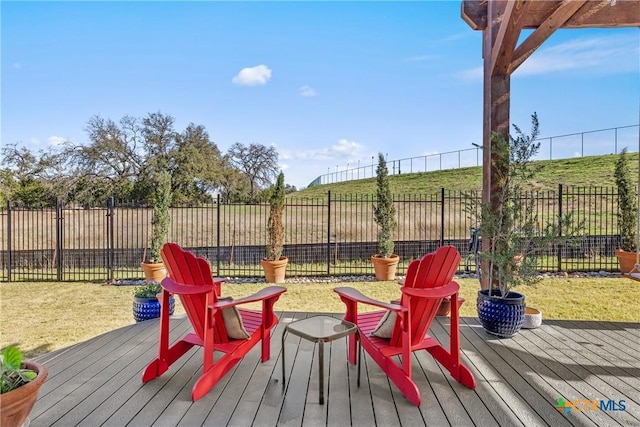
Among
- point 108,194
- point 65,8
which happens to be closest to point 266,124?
point 108,194

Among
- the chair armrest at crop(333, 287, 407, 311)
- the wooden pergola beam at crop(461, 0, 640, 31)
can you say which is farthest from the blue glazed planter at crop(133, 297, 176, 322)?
the wooden pergola beam at crop(461, 0, 640, 31)

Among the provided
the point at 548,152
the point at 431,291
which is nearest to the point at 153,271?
→ the point at 431,291

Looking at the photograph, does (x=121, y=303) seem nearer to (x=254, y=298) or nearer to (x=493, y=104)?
(x=254, y=298)

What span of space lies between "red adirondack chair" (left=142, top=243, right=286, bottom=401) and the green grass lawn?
2.01 meters

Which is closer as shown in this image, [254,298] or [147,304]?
[254,298]

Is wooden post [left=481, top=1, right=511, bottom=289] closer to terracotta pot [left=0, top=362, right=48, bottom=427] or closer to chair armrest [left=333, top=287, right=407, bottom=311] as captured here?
chair armrest [left=333, top=287, right=407, bottom=311]

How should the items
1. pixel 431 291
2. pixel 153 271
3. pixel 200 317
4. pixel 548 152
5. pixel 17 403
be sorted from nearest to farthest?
pixel 17 403, pixel 431 291, pixel 200 317, pixel 153 271, pixel 548 152

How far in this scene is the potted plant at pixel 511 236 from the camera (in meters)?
3.16

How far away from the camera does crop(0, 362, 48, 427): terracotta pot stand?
1354 millimetres

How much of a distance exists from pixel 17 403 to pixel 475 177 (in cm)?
2791

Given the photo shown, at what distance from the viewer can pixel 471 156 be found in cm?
2828

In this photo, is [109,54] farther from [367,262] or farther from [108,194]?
[108,194]

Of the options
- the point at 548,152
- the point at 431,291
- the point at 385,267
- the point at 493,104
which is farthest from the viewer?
the point at 548,152

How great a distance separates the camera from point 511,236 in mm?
3398
